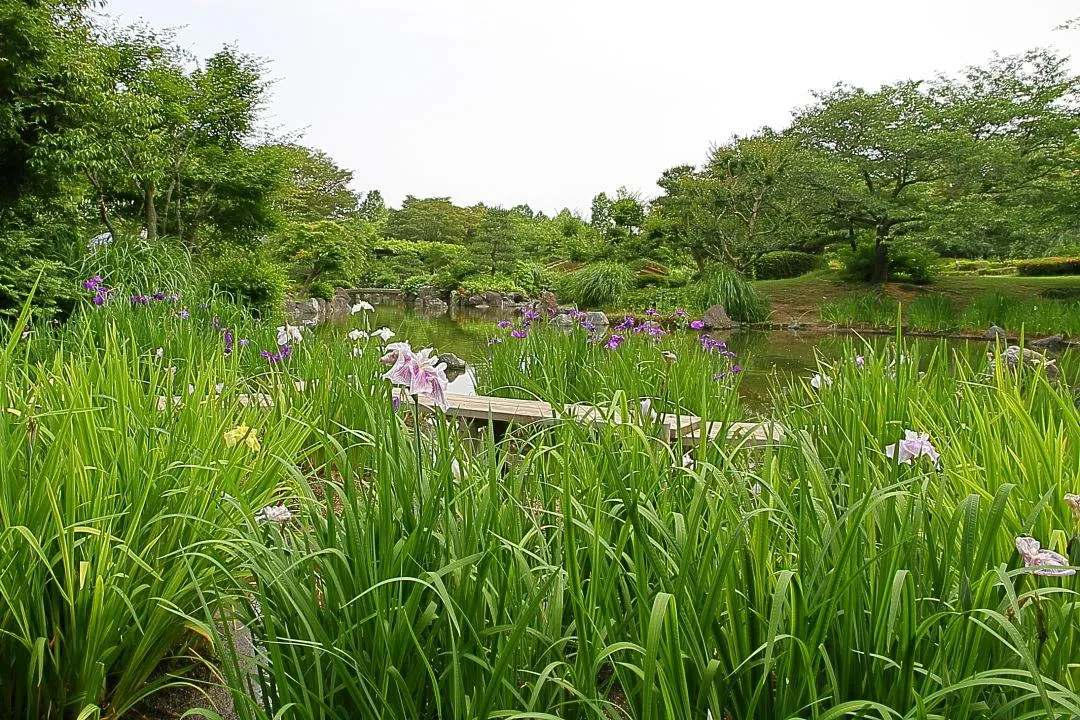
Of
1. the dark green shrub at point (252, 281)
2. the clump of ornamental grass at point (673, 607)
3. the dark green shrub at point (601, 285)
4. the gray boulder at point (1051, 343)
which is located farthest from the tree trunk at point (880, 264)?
the clump of ornamental grass at point (673, 607)

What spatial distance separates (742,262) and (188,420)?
14.9m

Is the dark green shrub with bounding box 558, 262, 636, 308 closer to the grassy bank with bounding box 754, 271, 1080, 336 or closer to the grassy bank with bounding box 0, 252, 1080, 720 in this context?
the grassy bank with bounding box 754, 271, 1080, 336

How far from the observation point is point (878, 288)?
45.2 ft

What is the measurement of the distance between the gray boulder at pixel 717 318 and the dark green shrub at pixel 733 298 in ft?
1.76

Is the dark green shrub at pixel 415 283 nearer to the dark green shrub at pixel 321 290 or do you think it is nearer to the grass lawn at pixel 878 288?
the dark green shrub at pixel 321 290

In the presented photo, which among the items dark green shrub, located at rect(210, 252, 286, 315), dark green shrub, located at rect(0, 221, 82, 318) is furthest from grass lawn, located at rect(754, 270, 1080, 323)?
dark green shrub, located at rect(0, 221, 82, 318)

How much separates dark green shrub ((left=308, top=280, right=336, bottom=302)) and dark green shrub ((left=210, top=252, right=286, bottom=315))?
10.4m

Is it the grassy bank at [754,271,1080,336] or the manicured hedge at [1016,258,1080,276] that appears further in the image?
the manicured hedge at [1016,258,1080,276]

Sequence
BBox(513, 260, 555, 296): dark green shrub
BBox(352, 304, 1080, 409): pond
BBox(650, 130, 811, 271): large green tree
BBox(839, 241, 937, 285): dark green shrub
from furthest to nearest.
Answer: BBox(513, 260, 555, 296): dark green shrub, BBox(839, 241, 937, 285): dark green shrub, BBox(650, 130, 811, 271): large green tree, BBox(352, 304, 1080, 409): pond

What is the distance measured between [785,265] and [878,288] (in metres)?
4.50

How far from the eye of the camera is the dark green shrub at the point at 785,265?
17.9m

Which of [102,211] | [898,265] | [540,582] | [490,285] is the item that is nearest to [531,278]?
[490,285]

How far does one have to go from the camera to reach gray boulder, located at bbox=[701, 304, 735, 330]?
1229cm

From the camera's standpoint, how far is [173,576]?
1.21 m
